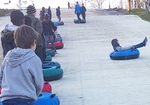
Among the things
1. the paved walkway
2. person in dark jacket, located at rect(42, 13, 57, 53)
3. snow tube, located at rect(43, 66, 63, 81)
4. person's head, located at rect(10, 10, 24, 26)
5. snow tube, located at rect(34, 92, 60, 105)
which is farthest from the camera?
person in dark jacket, located at rect(42, 13, 57, 53)

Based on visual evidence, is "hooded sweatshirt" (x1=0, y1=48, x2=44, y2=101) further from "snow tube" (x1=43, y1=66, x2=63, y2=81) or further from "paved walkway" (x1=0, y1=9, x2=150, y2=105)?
"snow tube" (x1=43, y1=66, x2=63, y2=81)

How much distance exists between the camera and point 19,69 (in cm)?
452

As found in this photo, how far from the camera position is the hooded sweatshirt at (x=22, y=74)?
4.48m

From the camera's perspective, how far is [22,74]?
4504 millimetres

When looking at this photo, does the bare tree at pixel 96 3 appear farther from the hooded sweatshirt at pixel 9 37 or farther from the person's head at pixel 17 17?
the person's head at pixel 17 17

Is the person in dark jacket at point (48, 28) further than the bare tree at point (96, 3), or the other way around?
the bare tree at point (96, 3)

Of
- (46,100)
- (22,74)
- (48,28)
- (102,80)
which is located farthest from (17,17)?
(48,28)

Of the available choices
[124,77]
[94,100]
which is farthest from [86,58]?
[94,100]

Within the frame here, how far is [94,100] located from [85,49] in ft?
34.0

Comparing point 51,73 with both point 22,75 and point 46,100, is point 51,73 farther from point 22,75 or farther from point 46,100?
point 22,75

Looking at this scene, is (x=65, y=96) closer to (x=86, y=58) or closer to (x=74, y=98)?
(x=74, y=98)

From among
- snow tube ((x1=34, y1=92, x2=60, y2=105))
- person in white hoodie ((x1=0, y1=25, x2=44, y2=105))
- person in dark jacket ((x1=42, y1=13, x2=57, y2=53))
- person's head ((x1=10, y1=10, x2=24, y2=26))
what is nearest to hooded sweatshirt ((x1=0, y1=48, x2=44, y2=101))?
person in white hoodie ((x1=0, y1=25, x2=44, y2=105))

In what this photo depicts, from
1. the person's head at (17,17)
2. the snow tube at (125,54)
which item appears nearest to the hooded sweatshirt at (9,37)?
the person's head at (17,17)

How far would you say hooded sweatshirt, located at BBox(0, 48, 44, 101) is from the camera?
4477 millimetres
